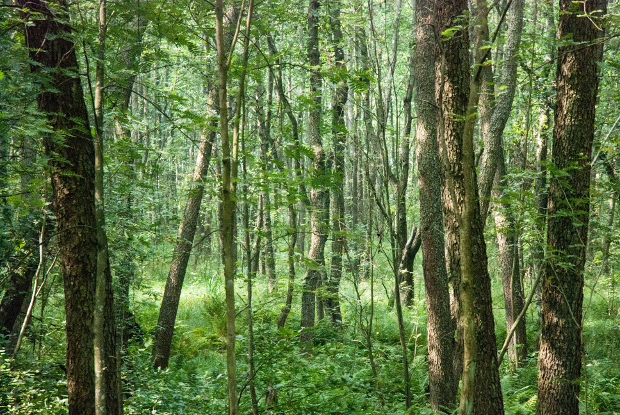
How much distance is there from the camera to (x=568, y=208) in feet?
16.6

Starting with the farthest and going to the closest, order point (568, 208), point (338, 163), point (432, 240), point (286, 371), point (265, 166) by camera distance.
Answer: point (338, 163)
point (432, 240)
point (286, 371)
point (568, 208)
point (265, 166)

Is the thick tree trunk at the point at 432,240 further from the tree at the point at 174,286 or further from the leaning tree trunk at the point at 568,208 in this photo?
the tree at the point at 174,286

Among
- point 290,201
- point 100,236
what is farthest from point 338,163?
point 100,236

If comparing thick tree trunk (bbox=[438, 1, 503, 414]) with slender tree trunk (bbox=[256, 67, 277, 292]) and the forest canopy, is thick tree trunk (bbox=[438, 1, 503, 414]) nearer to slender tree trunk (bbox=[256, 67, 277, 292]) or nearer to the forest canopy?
the forest canopy

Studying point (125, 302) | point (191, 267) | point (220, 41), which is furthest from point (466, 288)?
point (191, 267)

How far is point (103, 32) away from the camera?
3.67m

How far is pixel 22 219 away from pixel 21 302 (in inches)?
78.9

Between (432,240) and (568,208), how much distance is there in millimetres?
1692

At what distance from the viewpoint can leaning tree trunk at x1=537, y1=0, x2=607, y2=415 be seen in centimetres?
510

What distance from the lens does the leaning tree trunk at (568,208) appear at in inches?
201

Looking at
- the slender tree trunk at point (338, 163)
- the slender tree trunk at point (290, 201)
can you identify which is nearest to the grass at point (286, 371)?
the slender tree trunk at point (290, 201)

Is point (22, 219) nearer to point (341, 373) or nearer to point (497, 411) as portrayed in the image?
point (341, 373)

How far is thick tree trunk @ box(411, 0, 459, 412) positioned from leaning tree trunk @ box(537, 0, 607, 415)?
1162mm

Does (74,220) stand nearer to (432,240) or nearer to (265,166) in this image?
(265,166)
